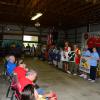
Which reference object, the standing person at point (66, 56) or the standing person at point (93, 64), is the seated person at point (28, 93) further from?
the standing person at point (66, 56)

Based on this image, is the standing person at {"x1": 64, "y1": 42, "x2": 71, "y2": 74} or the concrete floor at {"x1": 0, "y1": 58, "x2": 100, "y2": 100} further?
the standing person at {"x1": 64, "y1": 42, "x2": 71, "y2": 74}

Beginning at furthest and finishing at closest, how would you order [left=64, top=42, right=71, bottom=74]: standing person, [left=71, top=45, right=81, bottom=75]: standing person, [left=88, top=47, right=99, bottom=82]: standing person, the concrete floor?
1. [left=64, top=42, right=71, bottom=74]: standing person
2. [left=71, top=45, right=81, bottom=75]: standing person
3. [left=88, top=47, right=99, bottom=82]: standing person
4. the concrete floor

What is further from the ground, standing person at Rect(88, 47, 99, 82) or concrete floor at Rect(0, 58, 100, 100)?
standing person at Rect(88, 47, 99, 82)

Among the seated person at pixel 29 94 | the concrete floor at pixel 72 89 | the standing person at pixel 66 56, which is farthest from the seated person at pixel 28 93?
the standing person at pixel 66 56

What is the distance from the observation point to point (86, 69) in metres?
8.63

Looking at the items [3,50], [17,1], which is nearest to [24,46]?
[3,50]

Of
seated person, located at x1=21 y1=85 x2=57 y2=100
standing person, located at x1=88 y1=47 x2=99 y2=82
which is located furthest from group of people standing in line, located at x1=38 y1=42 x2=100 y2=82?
seated person, located at x1=21 y1=85 x2=57 y2=100

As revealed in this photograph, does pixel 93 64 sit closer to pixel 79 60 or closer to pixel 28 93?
pixel 79 60

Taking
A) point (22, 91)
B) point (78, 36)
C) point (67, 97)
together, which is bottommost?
point (67, 97)

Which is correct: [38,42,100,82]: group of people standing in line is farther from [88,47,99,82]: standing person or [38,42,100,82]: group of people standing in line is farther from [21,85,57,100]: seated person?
[21,85,57,100]: seated person

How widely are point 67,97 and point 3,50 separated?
552 inches

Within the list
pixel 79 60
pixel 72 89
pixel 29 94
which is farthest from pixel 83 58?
pixel 29 94

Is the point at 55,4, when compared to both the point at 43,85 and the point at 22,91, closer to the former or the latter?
the point at 43,85

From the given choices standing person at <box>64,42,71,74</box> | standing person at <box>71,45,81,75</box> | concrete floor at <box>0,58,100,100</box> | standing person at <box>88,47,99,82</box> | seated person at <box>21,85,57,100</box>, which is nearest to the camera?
seated person at <box>21,85,57,100</box>
